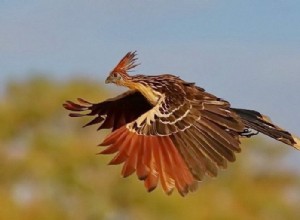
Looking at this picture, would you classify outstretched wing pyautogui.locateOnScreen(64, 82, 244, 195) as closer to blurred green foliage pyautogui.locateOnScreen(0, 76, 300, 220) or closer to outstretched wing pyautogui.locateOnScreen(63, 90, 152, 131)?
outstretched wing pyautogui.locateOnScreen(63, 90, 152, 131)

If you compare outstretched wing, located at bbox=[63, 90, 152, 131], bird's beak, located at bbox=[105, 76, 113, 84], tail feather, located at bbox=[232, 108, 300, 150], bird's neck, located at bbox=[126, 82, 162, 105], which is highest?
tail feather, located at bbox=[232, 108, 300, 150]

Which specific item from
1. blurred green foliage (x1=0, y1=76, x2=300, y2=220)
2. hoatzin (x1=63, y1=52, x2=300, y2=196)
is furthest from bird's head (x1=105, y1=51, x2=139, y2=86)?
blurred green foliage (x1=0, y1=76, x2=300, y2=220)

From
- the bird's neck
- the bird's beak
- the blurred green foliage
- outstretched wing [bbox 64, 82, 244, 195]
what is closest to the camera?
outstretched wing [bbox 64, 82, 244, 195]

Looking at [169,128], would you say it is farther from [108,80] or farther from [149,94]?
[108,80]

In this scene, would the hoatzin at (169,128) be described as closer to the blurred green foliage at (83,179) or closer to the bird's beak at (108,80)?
the bird's beak at (108,80)

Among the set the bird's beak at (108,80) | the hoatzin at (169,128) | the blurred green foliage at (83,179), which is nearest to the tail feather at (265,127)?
the hoatzin at (169,128)

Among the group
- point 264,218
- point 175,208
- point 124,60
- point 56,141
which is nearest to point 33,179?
point 56,141

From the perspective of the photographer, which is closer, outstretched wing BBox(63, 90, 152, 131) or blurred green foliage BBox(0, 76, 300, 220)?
outstretched wing BBox(63, 90, 152, 131)
